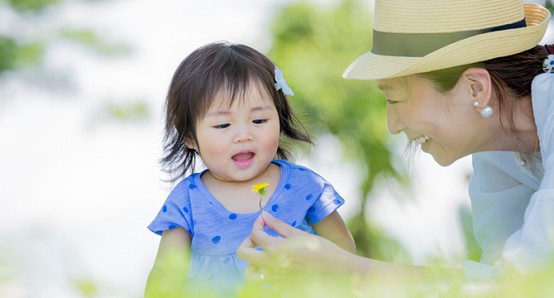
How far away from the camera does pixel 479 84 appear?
211cm

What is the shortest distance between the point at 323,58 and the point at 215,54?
167 inches

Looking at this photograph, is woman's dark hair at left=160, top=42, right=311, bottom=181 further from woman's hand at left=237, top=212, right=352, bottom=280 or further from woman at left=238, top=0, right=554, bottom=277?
woman's hand at left=237, top=212, right=352, bottom=280

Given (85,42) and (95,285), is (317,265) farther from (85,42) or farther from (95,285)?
(85,42)

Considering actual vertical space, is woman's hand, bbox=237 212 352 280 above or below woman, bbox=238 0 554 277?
below

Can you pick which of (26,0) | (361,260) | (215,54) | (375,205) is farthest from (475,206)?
(26,0)

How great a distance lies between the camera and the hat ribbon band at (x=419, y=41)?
2113 mm

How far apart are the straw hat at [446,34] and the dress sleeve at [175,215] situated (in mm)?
629

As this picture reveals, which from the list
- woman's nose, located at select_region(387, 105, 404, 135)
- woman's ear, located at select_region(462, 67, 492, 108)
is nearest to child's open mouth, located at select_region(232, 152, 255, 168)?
woman's nose, located at select_region(387, 105, 404, 135)

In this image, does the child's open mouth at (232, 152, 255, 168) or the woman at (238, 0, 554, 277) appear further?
the child's open mouth at (232, 152, 255, 168)

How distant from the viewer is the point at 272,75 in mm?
2457

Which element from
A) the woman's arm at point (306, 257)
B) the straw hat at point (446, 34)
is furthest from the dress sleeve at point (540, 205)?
the woman's arm at point (306, 257)

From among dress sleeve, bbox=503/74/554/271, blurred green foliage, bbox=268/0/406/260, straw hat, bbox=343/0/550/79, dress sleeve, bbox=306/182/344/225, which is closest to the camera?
dress sleeve, bbox=503/74/554/271

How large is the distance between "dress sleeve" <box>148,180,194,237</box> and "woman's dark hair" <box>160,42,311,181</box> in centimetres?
18

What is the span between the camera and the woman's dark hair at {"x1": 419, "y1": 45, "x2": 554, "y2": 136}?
6.88 feet
